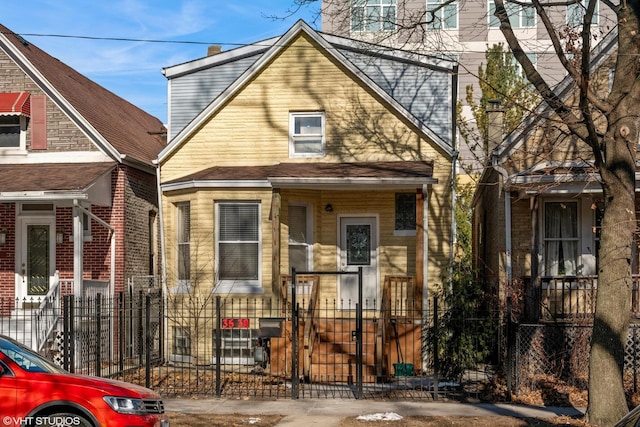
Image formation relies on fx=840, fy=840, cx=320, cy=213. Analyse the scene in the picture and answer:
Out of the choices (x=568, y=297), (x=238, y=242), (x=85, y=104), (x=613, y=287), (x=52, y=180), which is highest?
(x=85, y=104)

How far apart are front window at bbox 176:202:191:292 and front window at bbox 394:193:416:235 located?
482cm

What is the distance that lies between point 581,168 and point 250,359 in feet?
26.9

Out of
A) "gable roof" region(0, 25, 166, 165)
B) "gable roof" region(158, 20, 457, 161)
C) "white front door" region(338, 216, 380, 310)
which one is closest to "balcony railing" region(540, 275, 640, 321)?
"gable roof" region(158, 20, 457, 161)

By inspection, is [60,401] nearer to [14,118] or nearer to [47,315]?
[47,315]

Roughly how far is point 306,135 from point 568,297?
6915 mm

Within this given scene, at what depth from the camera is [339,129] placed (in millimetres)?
19625

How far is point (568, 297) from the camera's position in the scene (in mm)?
17938

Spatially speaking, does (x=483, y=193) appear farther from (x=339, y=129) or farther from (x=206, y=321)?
(x=206, y=321)

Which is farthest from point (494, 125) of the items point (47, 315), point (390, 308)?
point (47, 315)

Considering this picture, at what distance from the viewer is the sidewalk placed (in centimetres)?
1302

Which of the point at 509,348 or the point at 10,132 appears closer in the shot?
the point at 509,348

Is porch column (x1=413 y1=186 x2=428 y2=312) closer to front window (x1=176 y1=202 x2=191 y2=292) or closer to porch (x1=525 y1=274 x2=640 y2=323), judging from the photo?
porch (x1=525 y1=274 x2=640 y2=323)

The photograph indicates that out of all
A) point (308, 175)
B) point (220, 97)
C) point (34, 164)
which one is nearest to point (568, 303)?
point (308, 175)

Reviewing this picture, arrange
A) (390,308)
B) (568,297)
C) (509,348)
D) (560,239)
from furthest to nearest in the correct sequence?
(560,239) → (568,297) → (390,308) → (509,348)
